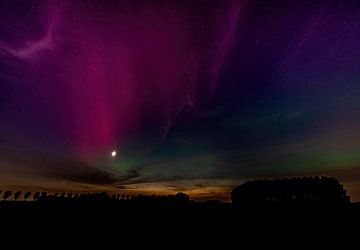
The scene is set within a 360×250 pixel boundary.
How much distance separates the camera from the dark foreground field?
22.9 ft

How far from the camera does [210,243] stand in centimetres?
757

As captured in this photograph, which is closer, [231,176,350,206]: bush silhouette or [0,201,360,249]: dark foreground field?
[0,201,360,249]: dark foreground field

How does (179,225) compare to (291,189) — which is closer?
(179,225)

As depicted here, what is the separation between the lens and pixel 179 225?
783cm

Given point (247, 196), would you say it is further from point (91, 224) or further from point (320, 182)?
point (91, 224)

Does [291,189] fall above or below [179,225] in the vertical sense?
above

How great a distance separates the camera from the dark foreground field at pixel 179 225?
6965 mm

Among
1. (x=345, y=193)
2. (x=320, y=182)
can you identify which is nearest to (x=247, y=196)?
(x=320, y=182)

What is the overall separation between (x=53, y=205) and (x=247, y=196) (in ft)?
66.0

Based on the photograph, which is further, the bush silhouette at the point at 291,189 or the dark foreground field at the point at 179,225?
the bush silhouette at the point at 291,189

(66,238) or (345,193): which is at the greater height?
(345,193)

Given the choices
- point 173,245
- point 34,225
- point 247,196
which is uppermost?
point 247,196

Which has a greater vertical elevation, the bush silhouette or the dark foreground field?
the bush silhouette

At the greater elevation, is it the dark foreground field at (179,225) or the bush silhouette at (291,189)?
the bush silhouette at (291,189)
